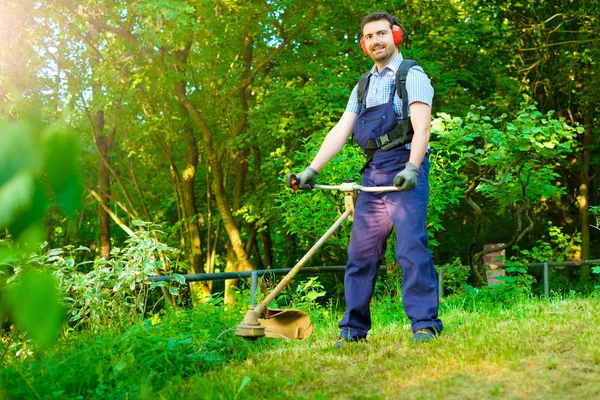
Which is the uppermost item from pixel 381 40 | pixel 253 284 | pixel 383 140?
pixel 381 40

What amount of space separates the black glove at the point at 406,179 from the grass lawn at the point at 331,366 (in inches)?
34.6

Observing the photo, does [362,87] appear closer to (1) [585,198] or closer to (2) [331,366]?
(2) [331,366]

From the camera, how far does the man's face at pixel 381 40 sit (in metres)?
4.75

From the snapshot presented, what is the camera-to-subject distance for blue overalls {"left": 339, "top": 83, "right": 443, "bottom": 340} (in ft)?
14.9

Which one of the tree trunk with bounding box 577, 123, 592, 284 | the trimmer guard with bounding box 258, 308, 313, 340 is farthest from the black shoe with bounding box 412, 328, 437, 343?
the tree trunk with bounding box 577, 123, 592, 284

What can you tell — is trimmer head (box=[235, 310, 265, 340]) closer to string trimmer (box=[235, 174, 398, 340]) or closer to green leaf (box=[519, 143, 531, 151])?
string trimmer (box=[235, 174, 398, 340])

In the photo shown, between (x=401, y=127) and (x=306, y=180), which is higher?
(x=401, y=127)

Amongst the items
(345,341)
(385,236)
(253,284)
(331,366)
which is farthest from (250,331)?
(253,284)

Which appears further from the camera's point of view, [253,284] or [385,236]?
[253,284]

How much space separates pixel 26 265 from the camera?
2.93ft

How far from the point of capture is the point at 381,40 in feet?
15.6

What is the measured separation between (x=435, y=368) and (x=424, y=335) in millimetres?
860

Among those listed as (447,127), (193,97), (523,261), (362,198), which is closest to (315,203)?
(447,127)

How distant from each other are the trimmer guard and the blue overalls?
47cm
